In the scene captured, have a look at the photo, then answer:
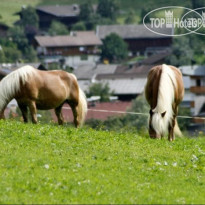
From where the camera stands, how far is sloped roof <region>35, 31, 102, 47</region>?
183 m

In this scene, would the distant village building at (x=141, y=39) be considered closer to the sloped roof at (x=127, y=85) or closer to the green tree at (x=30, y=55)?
the green tree at (x=30, y=55)

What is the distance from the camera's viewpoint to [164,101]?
22.0 m

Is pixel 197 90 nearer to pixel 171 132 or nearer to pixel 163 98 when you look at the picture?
pixel 171 132

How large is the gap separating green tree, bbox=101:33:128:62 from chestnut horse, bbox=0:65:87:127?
15332cm

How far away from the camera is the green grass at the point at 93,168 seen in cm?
1448

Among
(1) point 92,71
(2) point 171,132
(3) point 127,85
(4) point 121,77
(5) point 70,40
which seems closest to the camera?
(2) point 171,132

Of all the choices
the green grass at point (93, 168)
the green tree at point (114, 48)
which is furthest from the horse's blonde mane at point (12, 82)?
the green tree at point (114, 48)

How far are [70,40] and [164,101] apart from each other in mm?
163577

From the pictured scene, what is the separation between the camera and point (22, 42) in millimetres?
184625

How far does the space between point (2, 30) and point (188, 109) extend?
339ft

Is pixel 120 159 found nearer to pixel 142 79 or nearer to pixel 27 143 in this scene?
pixel 27 143

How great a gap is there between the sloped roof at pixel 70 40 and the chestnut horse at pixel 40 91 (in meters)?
158

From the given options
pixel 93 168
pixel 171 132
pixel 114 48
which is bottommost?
pixel 114 48

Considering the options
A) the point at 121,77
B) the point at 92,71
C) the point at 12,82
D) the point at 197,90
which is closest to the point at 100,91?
the point at 121,77
